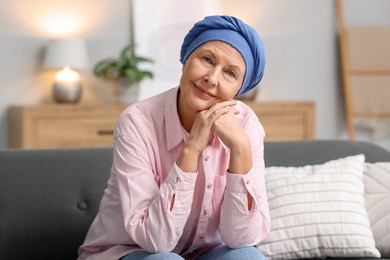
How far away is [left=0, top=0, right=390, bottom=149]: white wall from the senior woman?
3225mm

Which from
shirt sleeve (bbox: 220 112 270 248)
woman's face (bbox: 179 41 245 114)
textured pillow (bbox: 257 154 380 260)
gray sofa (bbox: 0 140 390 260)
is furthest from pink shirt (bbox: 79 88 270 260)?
textured pillow (bbox: 257 154 380 260)

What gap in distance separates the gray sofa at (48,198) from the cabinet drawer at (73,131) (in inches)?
86.9

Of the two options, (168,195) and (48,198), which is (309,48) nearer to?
(48,198)

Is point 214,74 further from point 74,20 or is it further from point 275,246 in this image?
point 74,20

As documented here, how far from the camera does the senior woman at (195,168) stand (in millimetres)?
2051

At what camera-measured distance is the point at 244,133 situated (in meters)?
2.16

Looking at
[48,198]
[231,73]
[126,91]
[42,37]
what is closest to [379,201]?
[231,73]

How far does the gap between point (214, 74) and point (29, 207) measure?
88cm

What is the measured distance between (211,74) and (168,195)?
1.17 ft

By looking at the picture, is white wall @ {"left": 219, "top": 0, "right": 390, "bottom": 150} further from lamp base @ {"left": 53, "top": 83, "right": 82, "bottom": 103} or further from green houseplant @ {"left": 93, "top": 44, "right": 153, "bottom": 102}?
lamp base @ {"left": 53, "top": 83, "right": 82, "bottom": 103}

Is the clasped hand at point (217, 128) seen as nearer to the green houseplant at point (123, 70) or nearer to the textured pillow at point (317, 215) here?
the textured pillow at point (317, 215)

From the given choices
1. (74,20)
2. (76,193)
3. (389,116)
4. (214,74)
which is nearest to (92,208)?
(76,193)

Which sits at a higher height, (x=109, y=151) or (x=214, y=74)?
(x=214, y=74)

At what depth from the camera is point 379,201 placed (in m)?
2.73
